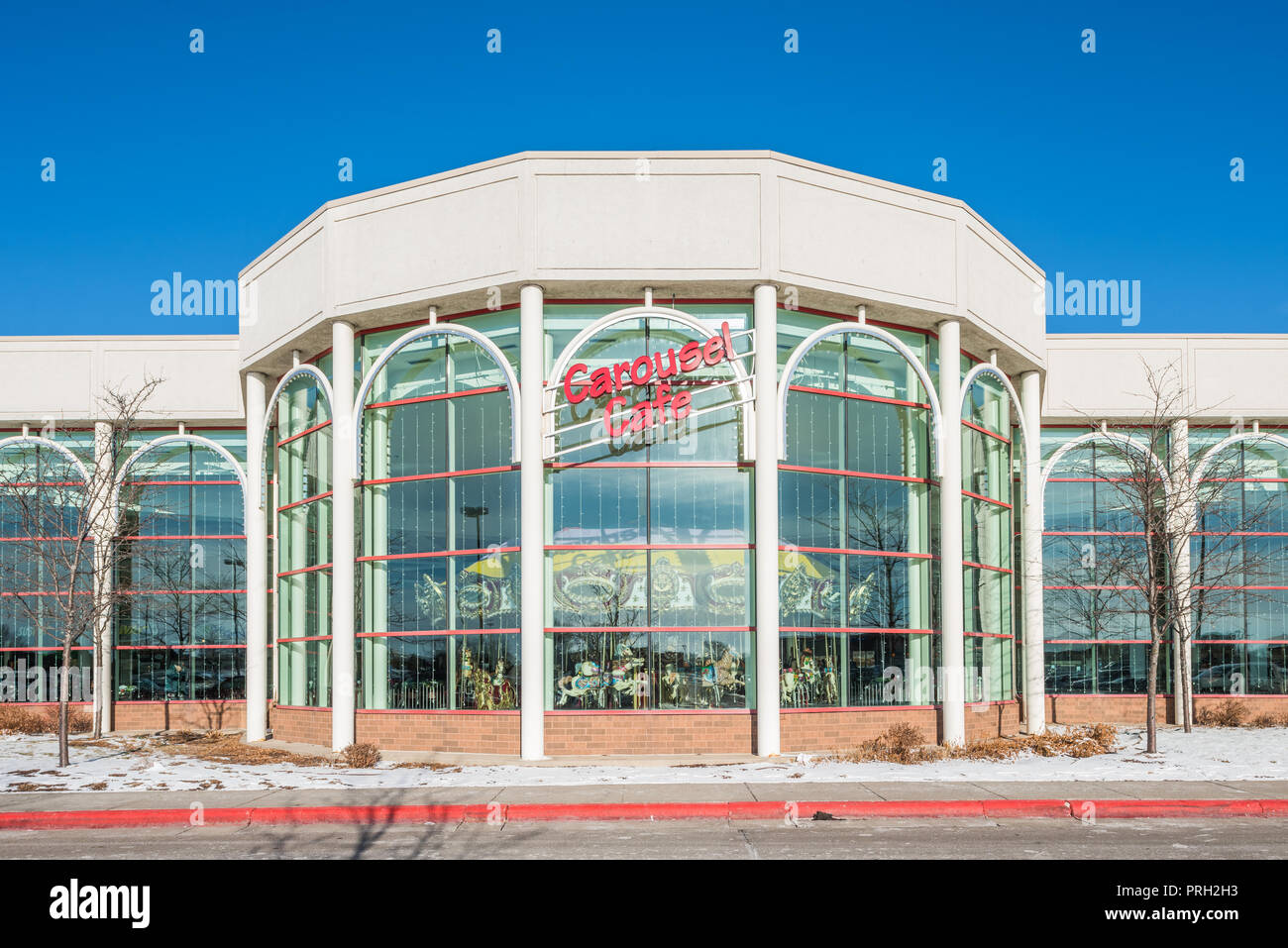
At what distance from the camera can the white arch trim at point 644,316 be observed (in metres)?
21.5

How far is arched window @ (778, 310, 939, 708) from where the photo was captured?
21.9 metres

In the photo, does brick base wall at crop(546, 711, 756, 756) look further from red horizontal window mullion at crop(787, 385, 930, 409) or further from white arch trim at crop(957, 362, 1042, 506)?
white arch trim at crop(957, 362, 1042, 506)

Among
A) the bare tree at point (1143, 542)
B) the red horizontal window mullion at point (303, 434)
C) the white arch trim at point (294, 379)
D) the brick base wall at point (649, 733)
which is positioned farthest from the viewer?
the bare tree at point (1143, 542)

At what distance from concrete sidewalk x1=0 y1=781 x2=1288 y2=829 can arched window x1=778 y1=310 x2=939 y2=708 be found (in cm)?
582

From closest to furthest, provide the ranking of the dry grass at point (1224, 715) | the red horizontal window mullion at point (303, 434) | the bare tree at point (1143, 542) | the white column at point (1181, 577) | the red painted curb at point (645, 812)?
the red painted curb at point (645, 812) → the red horizontal window mullion at point (303, 434) → the white column at point (1181, 577) → the dry grass at point (1224, 715) → the bare tree at point (1143, 542)

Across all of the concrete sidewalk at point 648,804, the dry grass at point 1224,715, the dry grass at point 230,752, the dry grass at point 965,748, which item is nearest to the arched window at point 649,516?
the dry grass at point 965,748

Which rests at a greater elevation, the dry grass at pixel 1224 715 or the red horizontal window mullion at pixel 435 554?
the red horizontal window mullion at pixel 435 554

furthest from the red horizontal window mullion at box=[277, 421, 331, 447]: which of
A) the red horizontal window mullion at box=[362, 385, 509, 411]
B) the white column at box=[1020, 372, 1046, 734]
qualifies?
the white column at box=[1020, 372, 1046, 734]

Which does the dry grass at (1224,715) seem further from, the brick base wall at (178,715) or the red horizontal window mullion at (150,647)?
the red horizontal window mullion at (150,647)

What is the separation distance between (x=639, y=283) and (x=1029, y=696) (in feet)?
43.6

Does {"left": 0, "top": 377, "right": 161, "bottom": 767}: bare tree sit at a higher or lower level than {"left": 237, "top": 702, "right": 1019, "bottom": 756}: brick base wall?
higher

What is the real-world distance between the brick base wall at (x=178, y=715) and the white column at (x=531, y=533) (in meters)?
11.7

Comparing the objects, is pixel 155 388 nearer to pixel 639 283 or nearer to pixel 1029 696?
pixel 639 283
